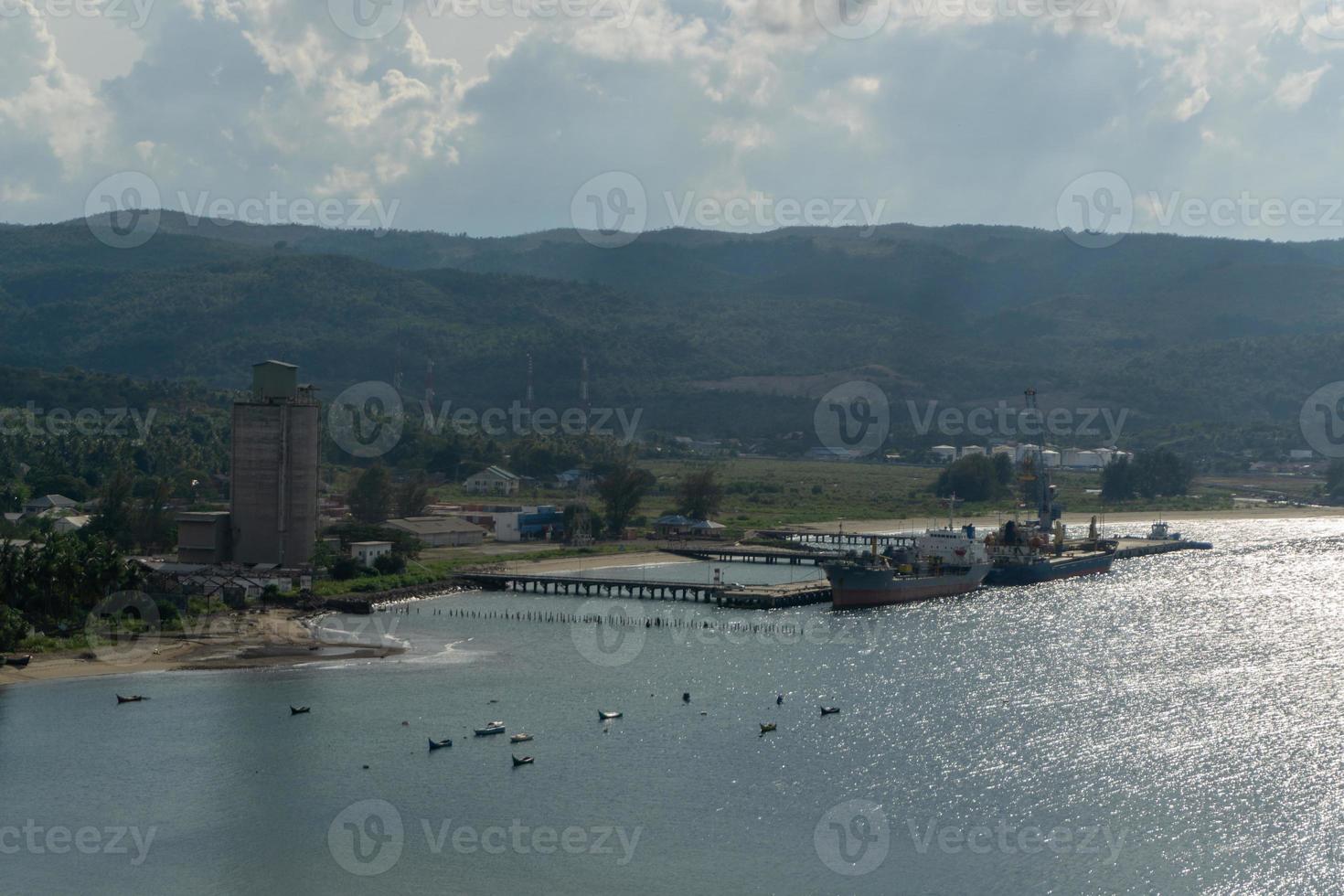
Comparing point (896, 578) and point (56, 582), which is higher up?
point (56, 582)

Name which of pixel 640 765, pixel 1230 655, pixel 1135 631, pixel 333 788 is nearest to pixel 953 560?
pixel 1135 631

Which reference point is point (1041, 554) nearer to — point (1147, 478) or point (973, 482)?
point (973, 482)

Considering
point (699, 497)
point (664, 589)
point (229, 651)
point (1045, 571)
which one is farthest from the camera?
point (699, 497)

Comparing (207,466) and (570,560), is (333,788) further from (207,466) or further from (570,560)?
(207,466)

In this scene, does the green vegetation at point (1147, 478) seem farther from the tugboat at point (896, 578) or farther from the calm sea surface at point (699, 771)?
the calm sea surface at point (699, 771)

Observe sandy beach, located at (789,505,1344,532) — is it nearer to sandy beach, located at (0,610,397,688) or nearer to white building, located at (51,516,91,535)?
white building, located at (51,516,91,535)

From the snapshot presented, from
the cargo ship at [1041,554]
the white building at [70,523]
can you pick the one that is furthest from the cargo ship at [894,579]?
the white building at [70,523]

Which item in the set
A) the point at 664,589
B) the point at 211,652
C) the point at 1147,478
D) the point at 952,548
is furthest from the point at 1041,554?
the point at 1147,478
